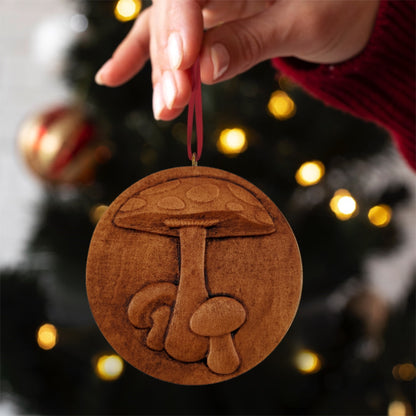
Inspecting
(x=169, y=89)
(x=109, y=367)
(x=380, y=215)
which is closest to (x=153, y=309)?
(x=169, y=89)

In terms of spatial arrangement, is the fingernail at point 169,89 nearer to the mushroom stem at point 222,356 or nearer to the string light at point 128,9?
the mushroom stem at point 222,356

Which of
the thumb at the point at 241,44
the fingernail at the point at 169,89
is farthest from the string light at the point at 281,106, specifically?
the fingernail at the point at 169,89

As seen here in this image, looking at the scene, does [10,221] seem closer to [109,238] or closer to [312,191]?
[312,191]

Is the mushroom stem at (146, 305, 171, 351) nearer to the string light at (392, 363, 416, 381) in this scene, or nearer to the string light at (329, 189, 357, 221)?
the string light at (329, 189, 357, 221)

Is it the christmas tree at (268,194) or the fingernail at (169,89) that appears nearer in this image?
the fingernail at (169,89)

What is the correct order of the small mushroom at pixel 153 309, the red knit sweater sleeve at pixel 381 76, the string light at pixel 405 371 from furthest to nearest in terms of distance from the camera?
1. the string light at pixel 405 371
2. the red knit sweater sleeve at pixel 381 76
3. the small mushroom at pixel 153 309

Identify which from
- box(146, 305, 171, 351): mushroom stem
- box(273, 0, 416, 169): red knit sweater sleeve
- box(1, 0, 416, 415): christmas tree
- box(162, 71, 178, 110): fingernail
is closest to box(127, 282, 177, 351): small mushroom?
box(146, 305, 171, 351): mushroom stem

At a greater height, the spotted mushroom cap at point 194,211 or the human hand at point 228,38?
the human hand at point 228,38
